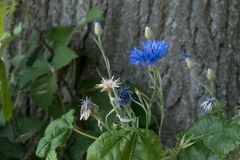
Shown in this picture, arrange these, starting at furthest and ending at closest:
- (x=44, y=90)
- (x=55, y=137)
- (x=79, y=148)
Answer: (x=44, y=90), (x=79, y=148), (x=55, y=137)

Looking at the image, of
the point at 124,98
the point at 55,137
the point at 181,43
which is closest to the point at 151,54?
the point at 124,98

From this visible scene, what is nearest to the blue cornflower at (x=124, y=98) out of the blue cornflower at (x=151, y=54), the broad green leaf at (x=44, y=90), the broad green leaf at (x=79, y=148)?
the blue cornflower at (x=151, y=54)

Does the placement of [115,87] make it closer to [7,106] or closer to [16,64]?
[7,106]

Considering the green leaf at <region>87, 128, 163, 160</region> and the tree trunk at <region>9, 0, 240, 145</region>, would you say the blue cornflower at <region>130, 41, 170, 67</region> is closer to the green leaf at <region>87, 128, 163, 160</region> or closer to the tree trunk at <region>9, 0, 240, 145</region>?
the green leaf at <region>87, 128, 163, 160</region>

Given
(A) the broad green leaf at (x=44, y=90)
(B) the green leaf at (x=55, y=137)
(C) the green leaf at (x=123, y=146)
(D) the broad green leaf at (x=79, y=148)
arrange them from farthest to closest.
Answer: (A) the broad green leaf at (x=44, y=90) < (D) the broad green leaf at (x=79, y=148) < (B) the green leaf at (x=55, y=137) < (C) the green leaf at (x=123, y=146)

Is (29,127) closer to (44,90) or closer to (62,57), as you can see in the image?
(44,90)

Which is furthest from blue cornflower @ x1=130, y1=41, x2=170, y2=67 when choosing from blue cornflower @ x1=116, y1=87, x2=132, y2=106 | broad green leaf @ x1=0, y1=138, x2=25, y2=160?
broad green leaf @ x1=0, y1=138, x2=25, y2=160

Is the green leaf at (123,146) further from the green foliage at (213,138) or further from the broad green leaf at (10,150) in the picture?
the broad green leaf at (10,150)
